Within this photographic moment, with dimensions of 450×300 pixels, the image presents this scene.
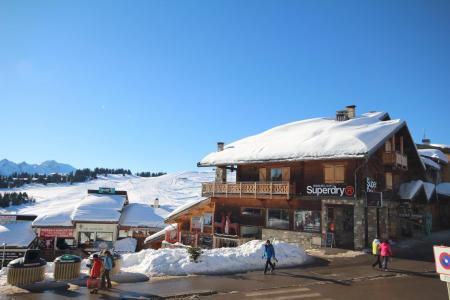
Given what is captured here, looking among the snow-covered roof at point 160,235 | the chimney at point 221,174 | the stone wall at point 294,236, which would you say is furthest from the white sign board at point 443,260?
the snow-covered roof at point 160,235

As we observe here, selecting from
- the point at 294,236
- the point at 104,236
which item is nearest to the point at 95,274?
the point at 294,236

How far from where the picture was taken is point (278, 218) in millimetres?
28078

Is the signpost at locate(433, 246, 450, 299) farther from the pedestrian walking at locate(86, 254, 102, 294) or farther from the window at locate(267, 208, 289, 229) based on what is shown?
the window at locate(267, 208, 289, 229)

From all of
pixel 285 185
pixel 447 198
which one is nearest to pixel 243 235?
pixel 285 185

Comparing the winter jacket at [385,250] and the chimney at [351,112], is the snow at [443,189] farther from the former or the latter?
the winter jacket at [385,250]

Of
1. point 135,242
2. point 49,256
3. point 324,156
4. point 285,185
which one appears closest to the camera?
point 324,156

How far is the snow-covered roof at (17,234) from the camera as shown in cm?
3315

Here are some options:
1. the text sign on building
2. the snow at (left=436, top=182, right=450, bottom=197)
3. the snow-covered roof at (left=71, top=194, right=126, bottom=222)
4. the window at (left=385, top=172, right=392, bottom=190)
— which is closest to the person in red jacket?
the text sign on building

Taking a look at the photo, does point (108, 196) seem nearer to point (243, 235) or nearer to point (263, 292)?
point (243, 235)

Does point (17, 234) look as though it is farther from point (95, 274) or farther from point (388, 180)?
point (388, 180)

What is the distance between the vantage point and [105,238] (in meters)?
37.8

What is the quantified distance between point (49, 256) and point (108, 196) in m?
11.3

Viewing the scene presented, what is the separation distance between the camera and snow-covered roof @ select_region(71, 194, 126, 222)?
37375mm

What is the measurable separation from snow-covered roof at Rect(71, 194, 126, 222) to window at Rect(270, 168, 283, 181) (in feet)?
60.7
